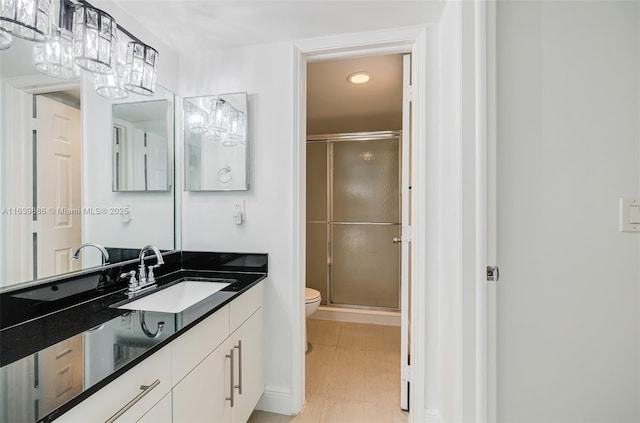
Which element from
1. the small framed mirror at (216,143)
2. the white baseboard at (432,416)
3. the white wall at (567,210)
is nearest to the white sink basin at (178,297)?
the small framed mirror at (216,143)

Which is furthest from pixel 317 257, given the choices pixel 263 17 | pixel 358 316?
pixel 263 17

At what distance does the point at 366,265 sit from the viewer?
126 inches

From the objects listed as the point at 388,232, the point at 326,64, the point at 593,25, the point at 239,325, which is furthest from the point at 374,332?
the point at 593,25

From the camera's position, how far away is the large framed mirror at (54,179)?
0.96m

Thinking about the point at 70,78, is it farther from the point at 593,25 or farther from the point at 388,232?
the point at 388,232

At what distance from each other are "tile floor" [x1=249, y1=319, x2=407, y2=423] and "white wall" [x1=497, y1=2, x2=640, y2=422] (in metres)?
0.75

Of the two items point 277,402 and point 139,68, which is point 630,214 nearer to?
point 277,402

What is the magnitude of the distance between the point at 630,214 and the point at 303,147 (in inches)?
57.2

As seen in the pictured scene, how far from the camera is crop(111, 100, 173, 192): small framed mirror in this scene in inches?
56.2

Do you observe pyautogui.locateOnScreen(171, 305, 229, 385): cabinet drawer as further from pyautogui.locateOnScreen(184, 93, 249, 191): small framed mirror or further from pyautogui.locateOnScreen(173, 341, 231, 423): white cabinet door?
pyautogui.locateOnScreen(184, 93, 249, 191): small framed mirror

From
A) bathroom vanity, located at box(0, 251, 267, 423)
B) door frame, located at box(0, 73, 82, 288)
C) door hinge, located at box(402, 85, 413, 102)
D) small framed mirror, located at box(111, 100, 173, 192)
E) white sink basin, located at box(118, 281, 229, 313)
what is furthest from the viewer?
door hinge, located at box(402, 85, 413, 102)

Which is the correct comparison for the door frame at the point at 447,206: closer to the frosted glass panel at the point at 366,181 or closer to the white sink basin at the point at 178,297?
the white sink basin at the point at 178,297

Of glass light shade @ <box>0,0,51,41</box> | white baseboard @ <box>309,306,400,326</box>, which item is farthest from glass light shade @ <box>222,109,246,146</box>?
white baseboard @ <box>309,306,400,326</box>

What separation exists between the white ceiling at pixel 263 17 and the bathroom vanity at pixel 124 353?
122 cm
